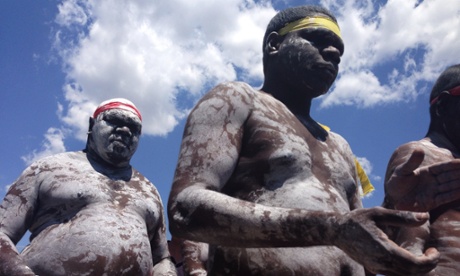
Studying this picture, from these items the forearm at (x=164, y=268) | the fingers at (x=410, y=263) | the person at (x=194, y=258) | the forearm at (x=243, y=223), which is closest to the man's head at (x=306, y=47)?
the forearm at (x=243, y=223)

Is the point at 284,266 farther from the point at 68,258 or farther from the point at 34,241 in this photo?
the point at 34,241

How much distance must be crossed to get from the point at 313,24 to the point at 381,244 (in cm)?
153

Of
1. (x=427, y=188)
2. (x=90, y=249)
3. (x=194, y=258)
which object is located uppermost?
(x=90, y=249)

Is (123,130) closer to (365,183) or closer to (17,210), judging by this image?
(17,210)

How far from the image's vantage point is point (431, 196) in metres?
2.41

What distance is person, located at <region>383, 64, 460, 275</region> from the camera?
7.70 feet

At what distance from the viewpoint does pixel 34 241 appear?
3.78 meters

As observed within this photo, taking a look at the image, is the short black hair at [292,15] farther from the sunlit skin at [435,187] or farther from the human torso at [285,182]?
the sunlit skin at [435,187]

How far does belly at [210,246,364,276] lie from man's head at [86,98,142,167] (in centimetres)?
273

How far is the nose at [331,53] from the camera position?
2.56 metres

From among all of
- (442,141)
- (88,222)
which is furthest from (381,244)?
(88,222)

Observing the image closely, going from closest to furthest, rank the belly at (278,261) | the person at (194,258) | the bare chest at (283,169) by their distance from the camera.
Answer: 1. the belly at (278,261)
2. the bare chest at (283,169)
3. the person at (194,258)

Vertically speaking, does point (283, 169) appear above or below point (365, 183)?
below

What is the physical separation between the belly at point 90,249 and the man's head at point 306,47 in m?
1.77
